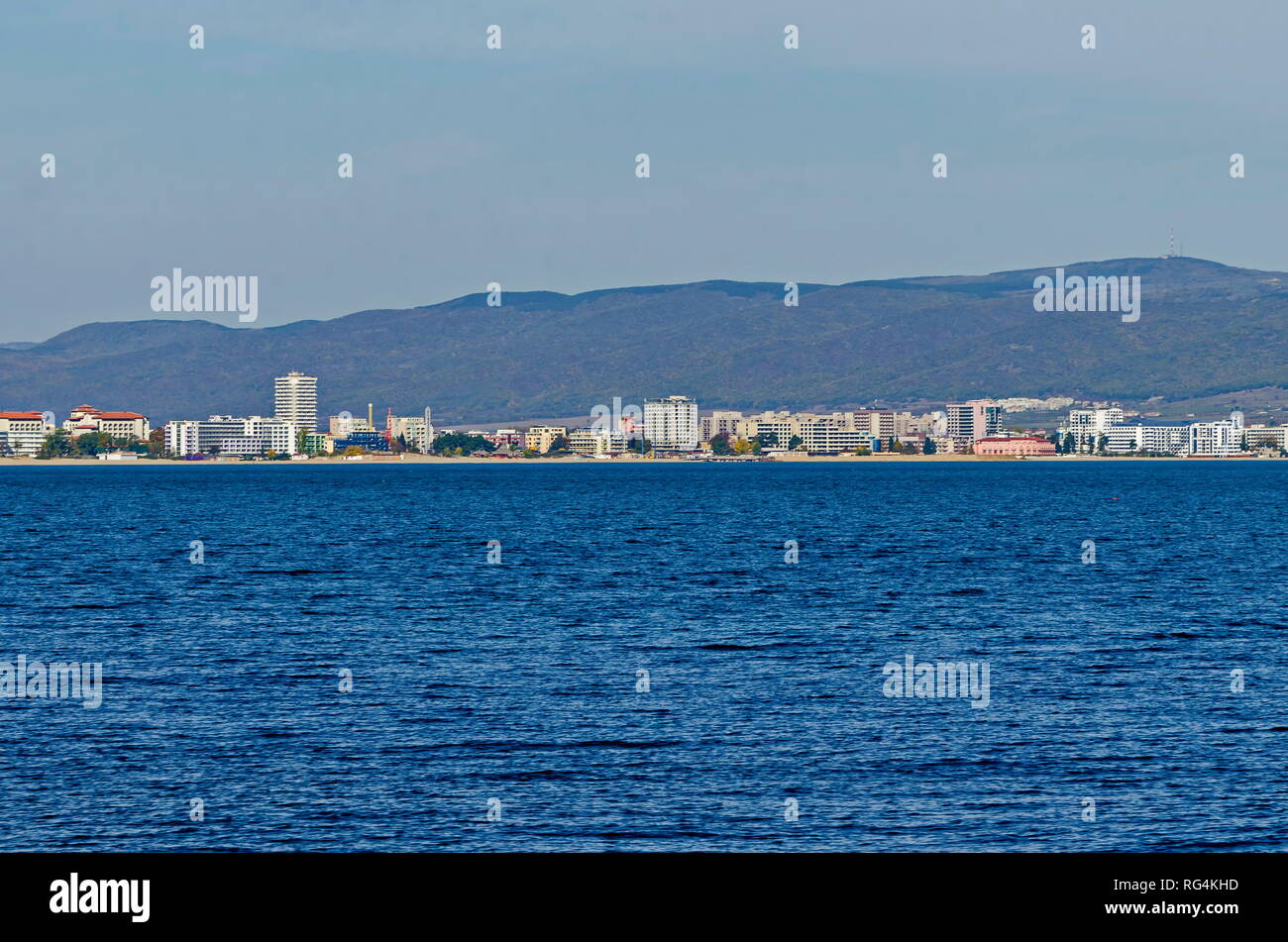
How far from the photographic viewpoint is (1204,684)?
45.8m

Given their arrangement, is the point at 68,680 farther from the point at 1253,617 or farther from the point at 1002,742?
the point at 1253,617

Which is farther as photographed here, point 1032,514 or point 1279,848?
point 1032,514

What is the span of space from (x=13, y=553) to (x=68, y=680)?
66.8 m

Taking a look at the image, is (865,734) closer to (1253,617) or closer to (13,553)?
(1253,617)

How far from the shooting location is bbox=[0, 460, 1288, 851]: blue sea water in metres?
29.2

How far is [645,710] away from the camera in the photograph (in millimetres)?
41344

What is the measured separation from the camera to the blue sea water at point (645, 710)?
29.2 m

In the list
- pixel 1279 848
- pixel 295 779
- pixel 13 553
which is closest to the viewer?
pixel 1279 848
